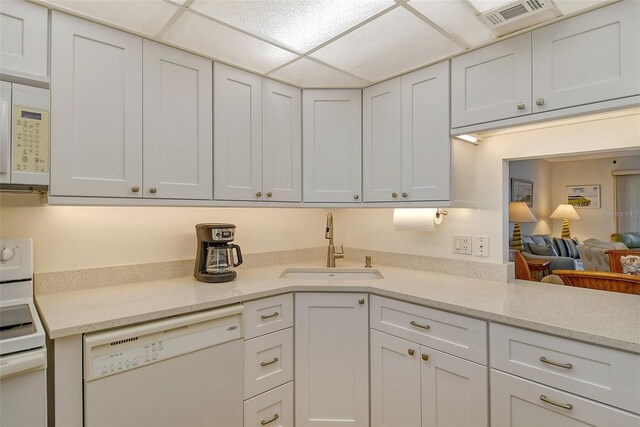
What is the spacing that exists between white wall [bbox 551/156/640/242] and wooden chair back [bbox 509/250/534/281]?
258mm

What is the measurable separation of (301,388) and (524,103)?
1897 millimetres

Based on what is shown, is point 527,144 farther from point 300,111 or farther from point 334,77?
point 300,111

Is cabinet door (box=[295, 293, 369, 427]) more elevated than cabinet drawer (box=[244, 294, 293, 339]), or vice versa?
cabinet drawer (box=[244, 294, 293, 339])

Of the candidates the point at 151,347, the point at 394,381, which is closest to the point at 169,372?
the point at 151,347

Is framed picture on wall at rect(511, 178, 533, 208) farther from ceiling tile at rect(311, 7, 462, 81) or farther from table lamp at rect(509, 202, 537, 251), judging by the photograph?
ceiling tile at rect(311, 7, 462, 81)

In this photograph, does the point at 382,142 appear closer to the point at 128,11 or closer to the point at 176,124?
the point at 176,124

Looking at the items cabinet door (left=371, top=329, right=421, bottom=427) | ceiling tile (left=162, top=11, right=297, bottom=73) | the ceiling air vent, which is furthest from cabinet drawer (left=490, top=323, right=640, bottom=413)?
ceiling tile (left=162, top=11, right=297, bottom=73)

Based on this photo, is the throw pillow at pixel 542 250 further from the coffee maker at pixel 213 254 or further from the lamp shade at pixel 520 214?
the coffee maker at pixel 213 254

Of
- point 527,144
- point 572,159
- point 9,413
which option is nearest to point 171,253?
point 9,413

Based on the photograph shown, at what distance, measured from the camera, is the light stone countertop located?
1223 mm

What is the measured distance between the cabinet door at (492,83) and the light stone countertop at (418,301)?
91 cm

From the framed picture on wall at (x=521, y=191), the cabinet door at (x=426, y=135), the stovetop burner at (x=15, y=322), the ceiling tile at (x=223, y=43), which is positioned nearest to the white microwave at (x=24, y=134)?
the stovetop burner at (x=15, y=322)

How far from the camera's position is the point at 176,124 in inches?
69.6

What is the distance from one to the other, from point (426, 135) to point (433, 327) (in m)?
1.09
